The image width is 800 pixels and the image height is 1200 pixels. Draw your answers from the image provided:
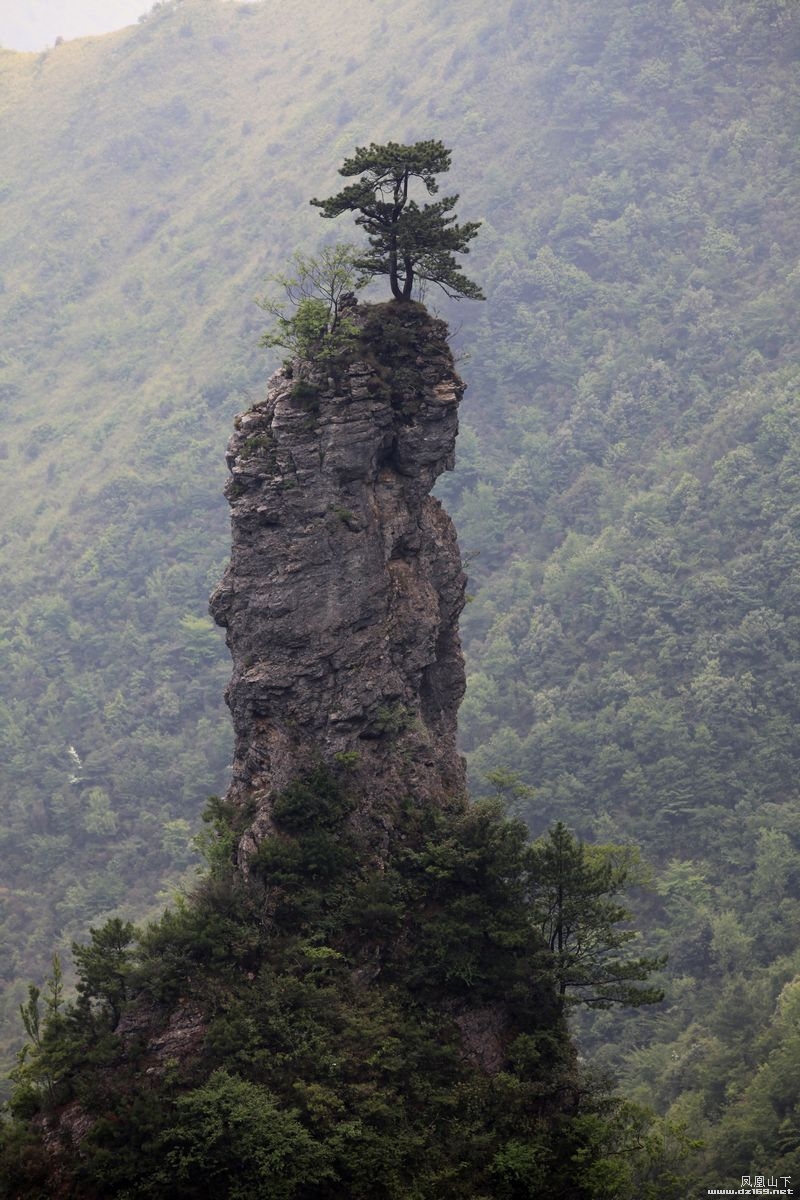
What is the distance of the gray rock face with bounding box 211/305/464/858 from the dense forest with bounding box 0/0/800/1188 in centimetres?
691

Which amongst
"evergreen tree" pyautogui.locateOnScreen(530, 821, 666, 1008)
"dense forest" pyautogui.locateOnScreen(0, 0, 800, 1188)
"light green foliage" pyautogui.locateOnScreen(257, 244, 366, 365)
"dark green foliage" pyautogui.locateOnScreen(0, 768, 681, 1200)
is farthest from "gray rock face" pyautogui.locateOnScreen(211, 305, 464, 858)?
"dense forest" pyautogui.locateOnScreen(0, 0, 800, 1188)

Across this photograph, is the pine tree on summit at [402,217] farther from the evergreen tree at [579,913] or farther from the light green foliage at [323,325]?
the evergreen tree at [579,913]

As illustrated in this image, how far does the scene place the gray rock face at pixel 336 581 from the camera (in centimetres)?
3606

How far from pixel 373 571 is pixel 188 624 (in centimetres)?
8921

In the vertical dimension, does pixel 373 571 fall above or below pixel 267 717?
above

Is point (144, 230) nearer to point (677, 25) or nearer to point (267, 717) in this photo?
point (677, 25)

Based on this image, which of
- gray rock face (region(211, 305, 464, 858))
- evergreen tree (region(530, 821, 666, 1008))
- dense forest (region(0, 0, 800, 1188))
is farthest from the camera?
dense forest (region(0, 0, 800, 1188))

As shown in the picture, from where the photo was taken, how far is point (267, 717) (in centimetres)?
3650

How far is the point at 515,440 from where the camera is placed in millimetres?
134125

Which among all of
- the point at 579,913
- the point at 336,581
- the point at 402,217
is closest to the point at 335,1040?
the point at 579,913

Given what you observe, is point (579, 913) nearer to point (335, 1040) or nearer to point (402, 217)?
point (335, 1040)

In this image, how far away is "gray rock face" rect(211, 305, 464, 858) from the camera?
3606cm

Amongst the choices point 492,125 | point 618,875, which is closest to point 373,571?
point 618,875

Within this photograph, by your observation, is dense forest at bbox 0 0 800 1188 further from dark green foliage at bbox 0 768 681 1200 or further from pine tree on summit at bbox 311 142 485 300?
pine tree on summit at bbox 311 142 485 300
